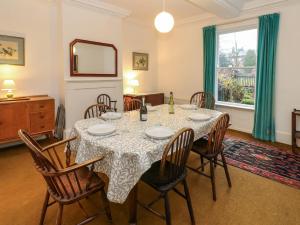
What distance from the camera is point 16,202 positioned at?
84.8 inches

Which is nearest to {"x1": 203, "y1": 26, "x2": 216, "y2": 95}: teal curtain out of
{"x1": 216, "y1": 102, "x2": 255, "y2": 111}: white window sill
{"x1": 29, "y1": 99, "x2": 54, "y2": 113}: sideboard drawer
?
{"x1": 216, "y1": 102, "x2": 255, "y2": 111}: white window sill

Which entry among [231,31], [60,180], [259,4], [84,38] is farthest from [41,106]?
[259,4]

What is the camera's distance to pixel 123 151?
1.52 meters

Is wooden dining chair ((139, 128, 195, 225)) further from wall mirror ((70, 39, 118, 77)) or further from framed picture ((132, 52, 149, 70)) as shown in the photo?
framed picture ((132, 52, 149, 70))

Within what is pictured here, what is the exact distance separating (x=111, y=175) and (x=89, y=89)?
3.00 meters

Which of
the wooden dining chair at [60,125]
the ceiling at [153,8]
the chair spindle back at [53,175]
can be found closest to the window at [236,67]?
the ceiling at [153,8]

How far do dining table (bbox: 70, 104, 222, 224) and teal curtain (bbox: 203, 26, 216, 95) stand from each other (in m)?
2.74

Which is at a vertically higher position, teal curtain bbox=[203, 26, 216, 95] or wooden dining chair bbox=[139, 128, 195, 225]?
teal curtain bbox=[203, 26, 216, 95]

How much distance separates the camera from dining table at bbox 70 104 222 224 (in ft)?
4.92

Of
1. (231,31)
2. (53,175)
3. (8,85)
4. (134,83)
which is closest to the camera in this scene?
(53,175)

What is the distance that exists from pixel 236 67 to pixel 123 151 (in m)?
3.93

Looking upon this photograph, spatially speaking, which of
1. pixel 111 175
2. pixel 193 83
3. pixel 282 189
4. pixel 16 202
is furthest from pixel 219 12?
pixel 16 202

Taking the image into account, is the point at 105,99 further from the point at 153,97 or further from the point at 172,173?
the point at 172,173

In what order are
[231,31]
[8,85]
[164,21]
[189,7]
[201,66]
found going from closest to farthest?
[164,21] → [8,85] → [189,7] → [231,31] → [201,66]
